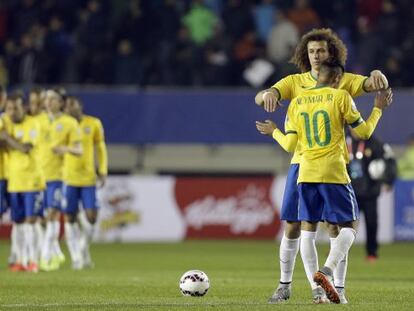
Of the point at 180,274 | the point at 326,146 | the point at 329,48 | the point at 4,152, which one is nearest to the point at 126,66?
the point at 4,152

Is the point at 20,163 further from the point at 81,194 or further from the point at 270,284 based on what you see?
the point at 270,284

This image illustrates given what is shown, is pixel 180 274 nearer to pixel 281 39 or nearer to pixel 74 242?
pixel 74 242

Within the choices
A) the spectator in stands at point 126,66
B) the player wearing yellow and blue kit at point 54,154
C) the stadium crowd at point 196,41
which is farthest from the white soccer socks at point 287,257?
the spectator in stands at point 126,66

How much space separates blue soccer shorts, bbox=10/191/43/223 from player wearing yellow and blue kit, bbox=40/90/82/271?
1.69 ft

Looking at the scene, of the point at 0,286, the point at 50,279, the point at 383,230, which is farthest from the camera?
the point at 383,230

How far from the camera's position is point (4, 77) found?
97.1ft

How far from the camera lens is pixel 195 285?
1366 cm

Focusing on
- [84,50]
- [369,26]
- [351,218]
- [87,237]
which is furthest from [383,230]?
[351,218]

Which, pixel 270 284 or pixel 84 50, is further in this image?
pixel 84 50

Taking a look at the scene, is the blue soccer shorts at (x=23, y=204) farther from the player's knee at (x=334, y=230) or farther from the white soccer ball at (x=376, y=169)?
the player's knee at (x=334, y=230)

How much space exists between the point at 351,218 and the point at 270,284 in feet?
12.6

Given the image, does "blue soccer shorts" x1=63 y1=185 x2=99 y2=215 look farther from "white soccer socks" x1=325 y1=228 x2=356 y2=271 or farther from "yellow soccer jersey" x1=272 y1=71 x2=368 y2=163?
"white soccer socks" x1=325 y1=228 x2=356 y2=271

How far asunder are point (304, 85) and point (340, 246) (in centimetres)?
150

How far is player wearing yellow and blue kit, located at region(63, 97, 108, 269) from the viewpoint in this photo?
20359 millimetres
